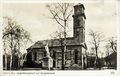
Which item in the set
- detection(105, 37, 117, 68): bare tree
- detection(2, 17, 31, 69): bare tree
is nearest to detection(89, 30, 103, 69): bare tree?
detection(105, 37, 117, 68): bare tree

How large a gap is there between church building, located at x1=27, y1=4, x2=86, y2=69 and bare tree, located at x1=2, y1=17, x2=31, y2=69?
0.05 meters

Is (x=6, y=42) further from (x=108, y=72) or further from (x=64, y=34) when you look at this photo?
(x=108, y=72)

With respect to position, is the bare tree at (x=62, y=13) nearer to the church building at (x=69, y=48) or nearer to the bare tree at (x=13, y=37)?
the church building at (x=69, y=48)

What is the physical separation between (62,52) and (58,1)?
0.21 m

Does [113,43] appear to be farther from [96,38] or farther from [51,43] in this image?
[51,43]

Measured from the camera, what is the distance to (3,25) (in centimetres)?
108

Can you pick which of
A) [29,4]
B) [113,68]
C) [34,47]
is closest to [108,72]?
[113,68]

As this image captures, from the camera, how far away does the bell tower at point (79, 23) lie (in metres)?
1.05

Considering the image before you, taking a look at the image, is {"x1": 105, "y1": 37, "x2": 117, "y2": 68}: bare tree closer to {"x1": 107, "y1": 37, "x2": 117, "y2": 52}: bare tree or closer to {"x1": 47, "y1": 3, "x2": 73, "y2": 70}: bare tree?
{"x1": 107, "y1": 37, "x2": 117, "y2": 52}: bare tree

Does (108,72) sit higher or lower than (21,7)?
lower

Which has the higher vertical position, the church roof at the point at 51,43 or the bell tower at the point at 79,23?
the bell tower at the point at 79,23

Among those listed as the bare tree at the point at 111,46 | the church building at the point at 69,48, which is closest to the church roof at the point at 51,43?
the church building at the point at 69,48

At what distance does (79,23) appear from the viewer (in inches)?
41.4

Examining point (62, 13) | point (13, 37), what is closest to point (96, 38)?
point (62, 13)
